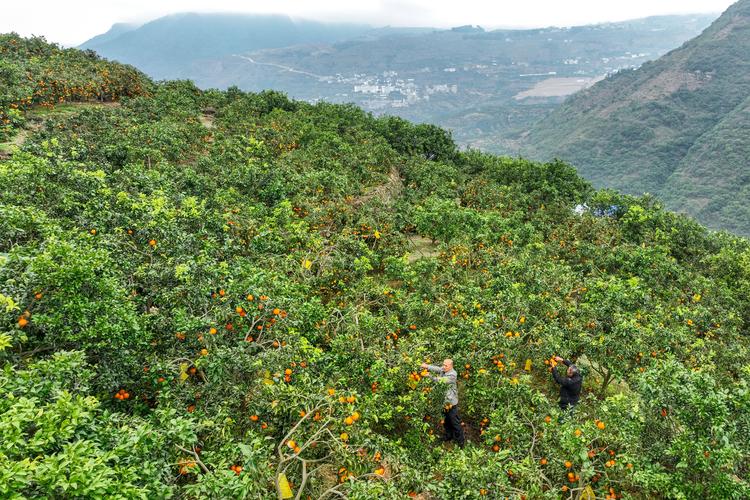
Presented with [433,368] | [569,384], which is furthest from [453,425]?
[569,384]

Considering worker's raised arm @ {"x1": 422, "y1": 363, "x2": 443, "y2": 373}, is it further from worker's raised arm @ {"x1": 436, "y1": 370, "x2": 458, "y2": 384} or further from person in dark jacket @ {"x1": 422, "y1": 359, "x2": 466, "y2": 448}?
worker's raised arm @ {"x1": 436, "y1": 370, "x2": 458, "y2": 384}

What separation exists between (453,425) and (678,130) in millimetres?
119462

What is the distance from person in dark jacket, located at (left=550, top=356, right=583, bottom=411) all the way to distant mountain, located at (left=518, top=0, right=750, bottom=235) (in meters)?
65.9

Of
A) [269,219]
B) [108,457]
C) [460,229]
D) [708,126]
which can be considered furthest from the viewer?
[708,126]

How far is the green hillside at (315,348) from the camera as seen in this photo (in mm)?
4188

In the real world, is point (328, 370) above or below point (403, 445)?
above

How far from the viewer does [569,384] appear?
7.86 meters

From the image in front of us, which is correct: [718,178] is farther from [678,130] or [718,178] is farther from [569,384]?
[569,384]

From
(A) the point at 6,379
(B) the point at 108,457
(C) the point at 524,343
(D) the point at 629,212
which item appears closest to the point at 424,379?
(C) the point at 524,343

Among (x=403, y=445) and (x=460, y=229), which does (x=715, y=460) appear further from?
(x=460, y=229)

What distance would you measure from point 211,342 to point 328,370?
1.91m

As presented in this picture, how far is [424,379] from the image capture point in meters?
6.65

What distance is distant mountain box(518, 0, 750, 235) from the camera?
69.1 m

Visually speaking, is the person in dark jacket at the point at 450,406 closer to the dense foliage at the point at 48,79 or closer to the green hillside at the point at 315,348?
the green hillside at the point at 315,348
